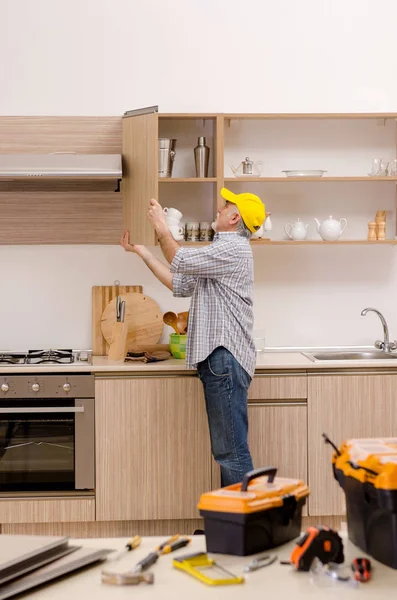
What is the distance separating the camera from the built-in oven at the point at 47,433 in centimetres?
381

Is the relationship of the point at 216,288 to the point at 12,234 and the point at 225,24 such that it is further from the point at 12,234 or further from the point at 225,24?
the point at 225,24

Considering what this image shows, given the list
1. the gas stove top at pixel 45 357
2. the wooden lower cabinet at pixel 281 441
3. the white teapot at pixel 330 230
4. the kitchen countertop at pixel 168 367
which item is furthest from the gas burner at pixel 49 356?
the white teapot at pixel 330 230

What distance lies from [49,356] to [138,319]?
0.52m

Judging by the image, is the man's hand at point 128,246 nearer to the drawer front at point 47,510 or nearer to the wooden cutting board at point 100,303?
the wooden cutting board at point 100,303

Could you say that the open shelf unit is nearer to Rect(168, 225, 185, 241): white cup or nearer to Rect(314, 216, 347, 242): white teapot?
Rect(314, 216, 347, 242): white teapot

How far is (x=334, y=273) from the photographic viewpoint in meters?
4.44

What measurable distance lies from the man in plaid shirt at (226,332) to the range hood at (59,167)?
1.64 feet

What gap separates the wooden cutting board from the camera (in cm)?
430

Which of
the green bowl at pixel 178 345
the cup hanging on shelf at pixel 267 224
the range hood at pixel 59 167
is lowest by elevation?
the green bowl at pixel 178 345

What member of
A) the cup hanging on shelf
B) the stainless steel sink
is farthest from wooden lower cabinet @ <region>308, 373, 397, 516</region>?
the cup hanging on shelf

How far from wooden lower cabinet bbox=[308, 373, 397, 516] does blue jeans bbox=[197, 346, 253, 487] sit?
48cm

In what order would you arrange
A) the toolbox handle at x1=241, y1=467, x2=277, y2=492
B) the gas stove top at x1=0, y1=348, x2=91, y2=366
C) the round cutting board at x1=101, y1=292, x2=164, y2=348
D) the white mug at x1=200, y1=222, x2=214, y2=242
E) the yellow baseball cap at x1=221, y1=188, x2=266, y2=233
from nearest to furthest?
the toolbox handle at x1=241, y1=467, x2=277, y2=492, the yellow baseball cap at x1=221, y1=188, x2=266, y2=233, the gas stove top at x1=0, y1=348, x2=91, y2=366, the white mug at x1=200, y1=222, x2=214, y2=242, the round cutting board at x1=101, y1=292, x2=164, y2=348

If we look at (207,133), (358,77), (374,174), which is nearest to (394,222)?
(374,174)

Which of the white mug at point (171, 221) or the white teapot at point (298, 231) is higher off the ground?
the white mug at point (171, 221)
